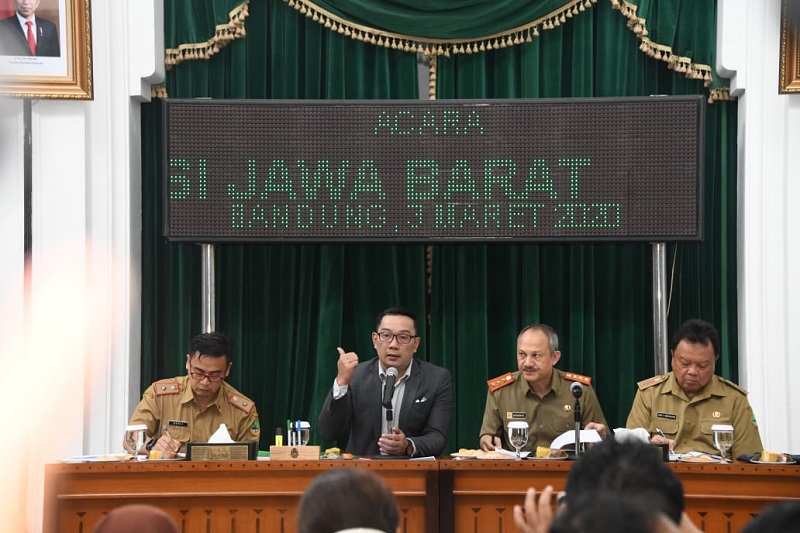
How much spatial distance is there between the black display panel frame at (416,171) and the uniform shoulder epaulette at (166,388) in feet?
2.51

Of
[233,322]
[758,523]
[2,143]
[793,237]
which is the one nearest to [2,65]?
[2,143]

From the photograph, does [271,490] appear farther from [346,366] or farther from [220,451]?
[346,366]

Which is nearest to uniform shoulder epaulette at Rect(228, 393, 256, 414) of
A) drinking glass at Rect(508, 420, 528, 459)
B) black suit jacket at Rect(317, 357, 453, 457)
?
black suit jacket at Rect(317, 357, 453, 457)

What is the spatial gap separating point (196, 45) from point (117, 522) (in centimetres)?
402

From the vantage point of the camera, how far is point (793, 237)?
18.4 feet

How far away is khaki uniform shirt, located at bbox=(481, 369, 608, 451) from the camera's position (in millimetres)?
4945

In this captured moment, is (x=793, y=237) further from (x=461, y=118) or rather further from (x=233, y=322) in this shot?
(x=233, y=322)

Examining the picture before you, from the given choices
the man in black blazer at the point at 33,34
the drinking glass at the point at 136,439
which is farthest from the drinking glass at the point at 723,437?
the man in black blazer at the point at 33,34

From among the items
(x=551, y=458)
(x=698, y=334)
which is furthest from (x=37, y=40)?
(x=698, y=334)

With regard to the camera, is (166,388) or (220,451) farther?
(166,388)

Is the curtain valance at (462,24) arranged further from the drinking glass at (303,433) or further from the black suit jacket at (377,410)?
the drinking glass at (303,433)

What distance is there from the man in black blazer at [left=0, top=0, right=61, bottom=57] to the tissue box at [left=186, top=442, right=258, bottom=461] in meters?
2.49

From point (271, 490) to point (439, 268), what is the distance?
7.47ft

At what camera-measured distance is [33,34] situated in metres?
5.59
